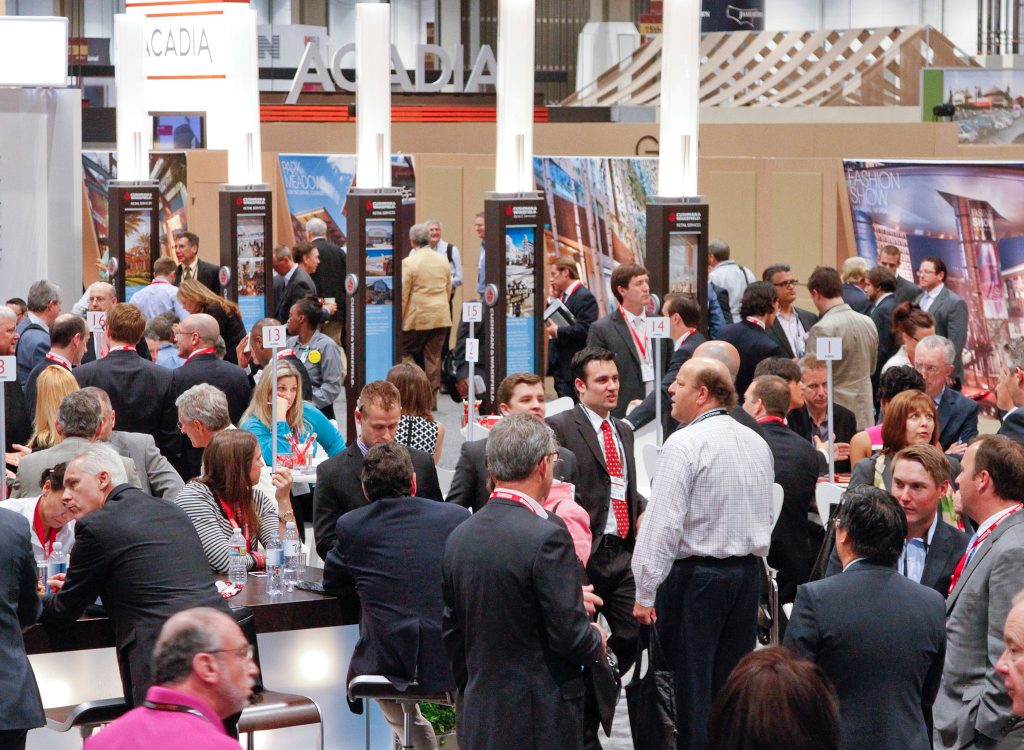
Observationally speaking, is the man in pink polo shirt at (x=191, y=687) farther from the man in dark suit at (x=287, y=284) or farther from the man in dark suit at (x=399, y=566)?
the man in dark suit at (x=287, y=284)

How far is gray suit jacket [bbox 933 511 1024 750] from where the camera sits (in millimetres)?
3457

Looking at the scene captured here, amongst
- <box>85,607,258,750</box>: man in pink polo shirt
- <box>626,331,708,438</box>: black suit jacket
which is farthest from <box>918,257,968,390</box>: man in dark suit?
<box>85,607,258,750</box>: man in pink polo shirt

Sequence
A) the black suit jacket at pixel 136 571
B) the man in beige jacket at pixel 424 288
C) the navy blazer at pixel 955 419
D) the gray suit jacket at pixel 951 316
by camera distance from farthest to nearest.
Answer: the man in beige jacket at pixel 424 288
the gray suit jacket at pixel 951 316
the navy blazer at pixel 955 419
the black suit jacket at pixel 136 571

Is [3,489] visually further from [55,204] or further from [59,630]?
[55,204]

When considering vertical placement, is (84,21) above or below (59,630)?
above

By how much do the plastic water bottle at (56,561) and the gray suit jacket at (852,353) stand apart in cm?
445

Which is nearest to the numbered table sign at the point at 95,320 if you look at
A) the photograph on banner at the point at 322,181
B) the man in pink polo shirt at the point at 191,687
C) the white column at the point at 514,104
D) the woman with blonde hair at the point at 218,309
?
the woman with blonde hair at the point at 218,309

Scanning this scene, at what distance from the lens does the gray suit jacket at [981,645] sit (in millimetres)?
3457

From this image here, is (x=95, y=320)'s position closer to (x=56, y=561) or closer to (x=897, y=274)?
Result: (x=56, y=561)

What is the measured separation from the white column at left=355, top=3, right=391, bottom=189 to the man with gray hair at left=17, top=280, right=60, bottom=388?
196 centimetres

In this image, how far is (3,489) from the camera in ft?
18.0

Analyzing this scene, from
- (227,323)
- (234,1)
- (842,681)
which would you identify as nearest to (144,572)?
(842,681)

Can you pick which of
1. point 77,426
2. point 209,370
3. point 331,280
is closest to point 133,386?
point 209,370

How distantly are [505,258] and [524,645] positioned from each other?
15.4 feet
